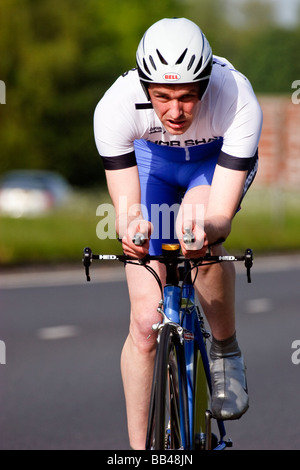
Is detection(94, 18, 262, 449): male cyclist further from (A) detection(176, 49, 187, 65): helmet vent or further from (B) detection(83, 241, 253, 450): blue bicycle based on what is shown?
(B) detection(83, 241, 253, 450): blue bicycle

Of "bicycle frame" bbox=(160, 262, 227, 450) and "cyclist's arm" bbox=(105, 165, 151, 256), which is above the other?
"cyclist's arm" bbox=(105, 165, 151, 256)

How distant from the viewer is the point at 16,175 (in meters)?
43.8

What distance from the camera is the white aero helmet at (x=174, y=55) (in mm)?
4074

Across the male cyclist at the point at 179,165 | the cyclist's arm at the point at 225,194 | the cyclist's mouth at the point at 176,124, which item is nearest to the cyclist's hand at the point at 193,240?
the male cyclist at the point at 179,165

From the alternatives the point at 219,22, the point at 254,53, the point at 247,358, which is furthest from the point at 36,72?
the point at 247,358

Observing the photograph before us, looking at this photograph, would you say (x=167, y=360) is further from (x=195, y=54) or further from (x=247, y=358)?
(x=247, y=358)

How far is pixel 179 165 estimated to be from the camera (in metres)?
→ 4.80

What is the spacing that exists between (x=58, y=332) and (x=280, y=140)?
15504 millimetres

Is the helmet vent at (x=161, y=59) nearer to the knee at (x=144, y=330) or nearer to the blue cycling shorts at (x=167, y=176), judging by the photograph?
the blue cycling shorts at (x=167, y=176)

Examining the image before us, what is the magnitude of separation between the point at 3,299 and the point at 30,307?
0.75 meters

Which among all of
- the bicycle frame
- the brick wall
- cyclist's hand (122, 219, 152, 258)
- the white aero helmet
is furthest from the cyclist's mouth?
the brick wall

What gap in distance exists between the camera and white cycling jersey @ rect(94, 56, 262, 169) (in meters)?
4.44

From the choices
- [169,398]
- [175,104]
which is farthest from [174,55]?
[169,398]

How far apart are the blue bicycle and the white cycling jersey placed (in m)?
0.47
